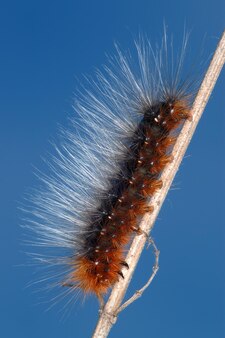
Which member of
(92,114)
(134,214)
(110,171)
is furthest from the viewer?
(92,114)

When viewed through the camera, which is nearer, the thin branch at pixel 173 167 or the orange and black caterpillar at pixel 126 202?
the thin branch at pixel 173 167

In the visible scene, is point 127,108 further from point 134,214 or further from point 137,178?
point 134,214

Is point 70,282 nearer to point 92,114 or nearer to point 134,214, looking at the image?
point 134,214

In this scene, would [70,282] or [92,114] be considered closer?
[70,282]

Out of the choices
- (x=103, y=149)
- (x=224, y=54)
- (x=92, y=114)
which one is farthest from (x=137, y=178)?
(x=224, y=54)

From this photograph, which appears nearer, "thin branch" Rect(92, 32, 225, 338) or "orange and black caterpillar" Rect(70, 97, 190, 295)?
"thin branch" Rect(92, 32, 225, 338)

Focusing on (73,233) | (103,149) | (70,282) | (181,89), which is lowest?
(70,282)

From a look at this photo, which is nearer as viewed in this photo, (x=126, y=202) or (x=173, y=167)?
(x=173, y=167)

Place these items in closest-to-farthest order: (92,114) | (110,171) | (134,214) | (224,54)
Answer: (224,54)
(134,214)
(110,171)
(92,114)

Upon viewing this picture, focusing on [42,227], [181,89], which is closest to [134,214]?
[42,227]

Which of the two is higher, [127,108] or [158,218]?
[127,108]
